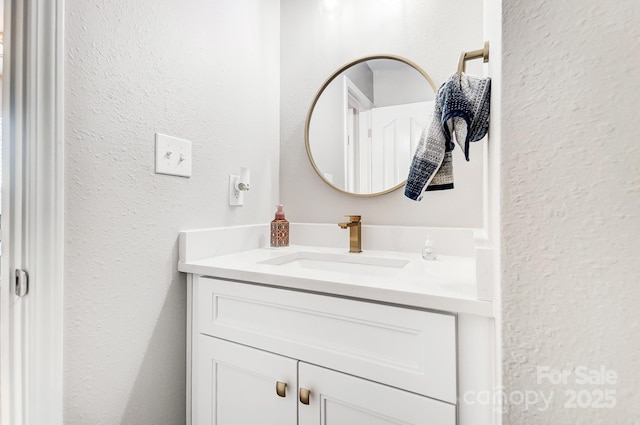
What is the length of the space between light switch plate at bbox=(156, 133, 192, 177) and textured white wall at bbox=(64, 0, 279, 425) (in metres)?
0.02

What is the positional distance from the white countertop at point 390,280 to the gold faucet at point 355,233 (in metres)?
0.19

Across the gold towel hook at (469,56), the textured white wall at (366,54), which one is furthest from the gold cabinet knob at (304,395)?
the gold towel hook at (469,56)

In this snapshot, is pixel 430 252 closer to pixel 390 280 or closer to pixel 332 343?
pixel 390 280

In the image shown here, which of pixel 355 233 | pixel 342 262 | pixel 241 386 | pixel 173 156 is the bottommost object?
pixel 241 386

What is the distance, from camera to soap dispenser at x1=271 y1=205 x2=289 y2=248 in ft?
4.20

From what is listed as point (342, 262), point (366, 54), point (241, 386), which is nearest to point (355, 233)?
point (342, 262)

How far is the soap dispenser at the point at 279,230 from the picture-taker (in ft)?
4.20

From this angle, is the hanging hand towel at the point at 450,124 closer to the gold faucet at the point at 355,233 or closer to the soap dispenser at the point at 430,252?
the soap dispenser at the point at 430,252

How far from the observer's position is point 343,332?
27.3 inches
